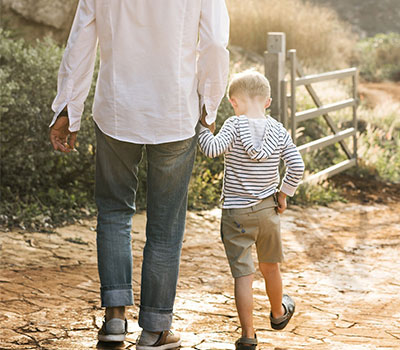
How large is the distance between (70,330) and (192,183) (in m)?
3.62

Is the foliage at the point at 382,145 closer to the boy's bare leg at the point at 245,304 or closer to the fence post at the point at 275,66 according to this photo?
the fence post at the point at 275,66

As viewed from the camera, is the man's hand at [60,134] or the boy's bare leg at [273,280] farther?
the boy's bare leg at [273,280]

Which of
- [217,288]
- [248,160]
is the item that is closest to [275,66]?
[217,288]

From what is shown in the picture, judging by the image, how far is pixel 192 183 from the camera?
278 inches

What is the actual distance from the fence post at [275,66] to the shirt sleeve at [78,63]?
13.3 feet

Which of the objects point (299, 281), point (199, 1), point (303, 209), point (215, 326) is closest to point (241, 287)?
point (215, 326)

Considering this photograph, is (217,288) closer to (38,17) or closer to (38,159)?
(38,159)

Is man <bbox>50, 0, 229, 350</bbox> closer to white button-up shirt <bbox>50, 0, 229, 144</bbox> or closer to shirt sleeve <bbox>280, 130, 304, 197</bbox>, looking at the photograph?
white button-up shirt <bbox>50, 0, 229, 144</bbox>

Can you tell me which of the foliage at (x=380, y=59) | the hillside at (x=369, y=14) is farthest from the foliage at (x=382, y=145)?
the hillside at (x=369, y=14)

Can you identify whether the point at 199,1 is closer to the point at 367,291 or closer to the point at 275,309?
the point at 275,309

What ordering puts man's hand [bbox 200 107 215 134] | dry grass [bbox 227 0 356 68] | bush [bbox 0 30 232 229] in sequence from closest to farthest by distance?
man's hand [bbox 200 107 215 134] → bush [bbox 0 30 232 229] → dry grass [bbox 227 0 356 68]

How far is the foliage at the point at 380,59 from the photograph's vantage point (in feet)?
54.3

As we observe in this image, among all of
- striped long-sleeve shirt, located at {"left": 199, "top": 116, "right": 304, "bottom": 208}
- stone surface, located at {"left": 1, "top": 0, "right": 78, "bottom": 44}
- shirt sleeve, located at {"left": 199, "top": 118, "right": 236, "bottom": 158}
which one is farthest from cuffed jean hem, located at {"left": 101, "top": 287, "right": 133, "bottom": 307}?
stone surface, located at {"left": 1, "top": 0, "right": 78, "bottom": 44}

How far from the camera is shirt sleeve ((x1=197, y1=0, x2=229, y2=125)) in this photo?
2977 mm
